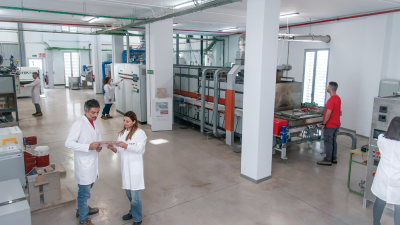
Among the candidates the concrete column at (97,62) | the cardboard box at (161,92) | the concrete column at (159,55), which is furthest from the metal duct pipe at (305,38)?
the concrete column at (97,62)

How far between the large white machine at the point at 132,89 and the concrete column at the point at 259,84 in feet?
14.5

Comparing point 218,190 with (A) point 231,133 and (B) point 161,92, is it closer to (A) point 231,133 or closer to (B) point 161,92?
(A) point 231,133

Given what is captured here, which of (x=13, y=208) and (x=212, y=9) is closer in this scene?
(x=13, y=208)

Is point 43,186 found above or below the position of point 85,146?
below

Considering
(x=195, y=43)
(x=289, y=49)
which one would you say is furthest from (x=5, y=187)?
(x=195, y=43)

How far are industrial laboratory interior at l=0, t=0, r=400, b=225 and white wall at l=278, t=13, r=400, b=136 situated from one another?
0.09 feet

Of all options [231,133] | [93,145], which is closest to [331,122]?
[231,133]

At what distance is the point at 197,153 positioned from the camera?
5.87 m

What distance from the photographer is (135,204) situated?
10.2 feet

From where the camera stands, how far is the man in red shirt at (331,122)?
502cm

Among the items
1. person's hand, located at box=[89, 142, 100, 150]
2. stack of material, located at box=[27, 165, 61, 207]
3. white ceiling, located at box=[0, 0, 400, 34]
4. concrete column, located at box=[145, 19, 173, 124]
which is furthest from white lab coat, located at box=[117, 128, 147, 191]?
concrete column, located at box=[145, 19, 173, 124]

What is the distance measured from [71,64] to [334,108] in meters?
16.9

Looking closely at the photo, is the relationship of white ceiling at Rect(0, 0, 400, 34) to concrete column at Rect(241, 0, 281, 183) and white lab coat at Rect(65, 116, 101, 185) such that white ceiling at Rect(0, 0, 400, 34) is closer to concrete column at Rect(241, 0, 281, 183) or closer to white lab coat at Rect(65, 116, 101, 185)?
concrete column at Rect(241, 0, 281, 183)

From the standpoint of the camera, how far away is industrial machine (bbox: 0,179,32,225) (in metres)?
1.80
